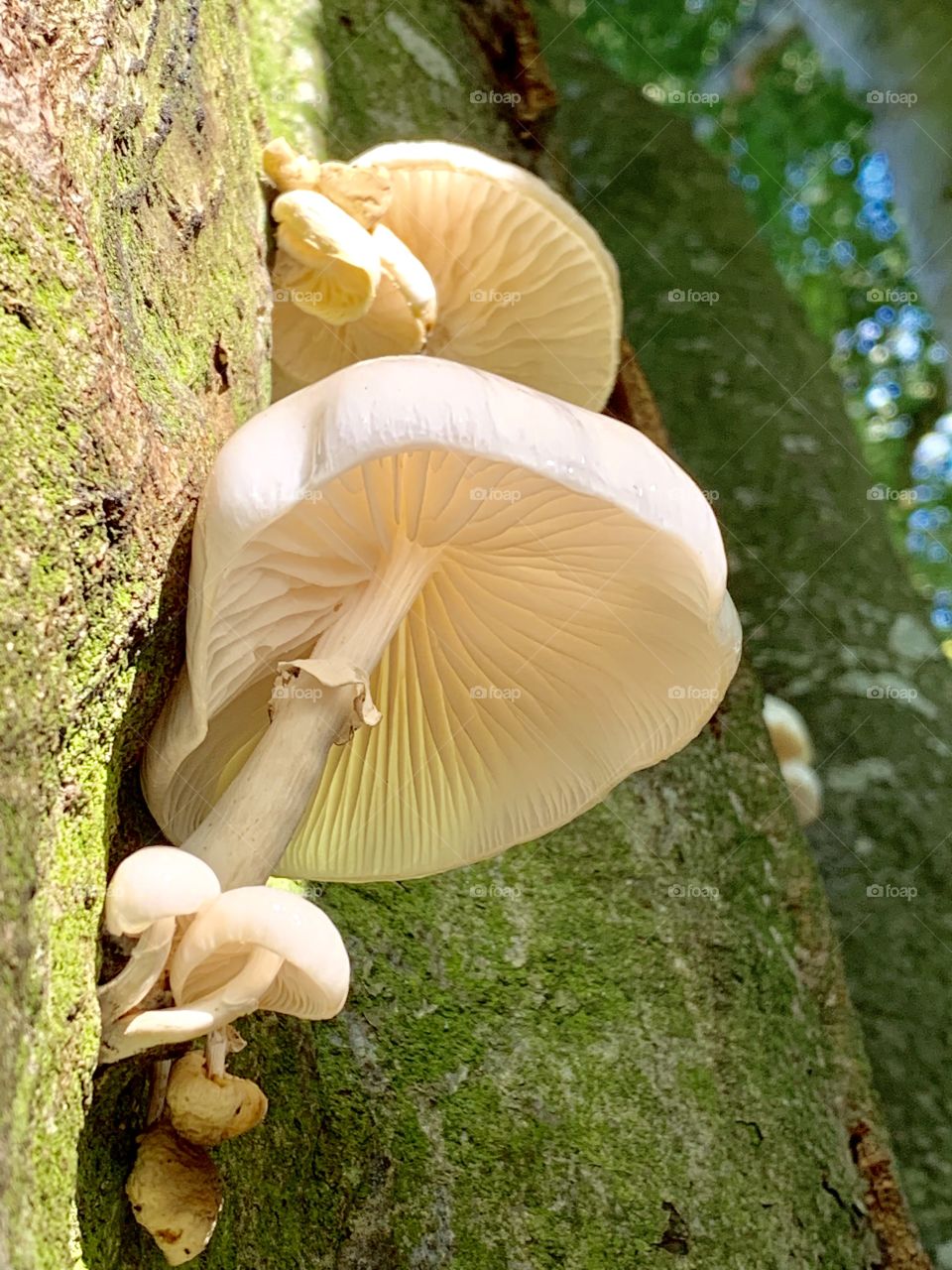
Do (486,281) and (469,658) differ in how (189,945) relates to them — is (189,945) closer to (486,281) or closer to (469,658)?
(469,658)

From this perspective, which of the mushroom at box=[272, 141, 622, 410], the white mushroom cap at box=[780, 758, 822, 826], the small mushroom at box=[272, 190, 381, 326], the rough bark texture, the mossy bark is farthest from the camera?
the white mushroom cap at box=[780, 758, 822, 826]

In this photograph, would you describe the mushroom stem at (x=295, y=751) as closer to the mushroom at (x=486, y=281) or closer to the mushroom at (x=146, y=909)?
the mushroom at (x=146, y=909)

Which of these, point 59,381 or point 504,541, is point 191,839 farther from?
point 504,541

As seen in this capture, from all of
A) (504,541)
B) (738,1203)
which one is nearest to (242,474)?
(504,541)

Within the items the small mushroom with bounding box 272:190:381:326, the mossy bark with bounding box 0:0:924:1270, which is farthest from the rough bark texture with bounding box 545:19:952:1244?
the small mushroom with bounding box 272:190:381:326

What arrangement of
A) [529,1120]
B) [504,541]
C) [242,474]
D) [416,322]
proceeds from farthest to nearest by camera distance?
[416,322], [529,1120], [504,541], [242,474]

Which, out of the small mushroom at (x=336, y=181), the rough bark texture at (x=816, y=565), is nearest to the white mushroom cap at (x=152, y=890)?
the small mushroom at (x=336, y=181)

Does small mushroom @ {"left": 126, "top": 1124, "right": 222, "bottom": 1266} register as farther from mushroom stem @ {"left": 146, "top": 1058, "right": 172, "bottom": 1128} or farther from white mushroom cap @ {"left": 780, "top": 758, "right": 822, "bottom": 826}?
white mushroom cap @ {"left": 780, "top": 758, "right": 822, "bottom": 826}
